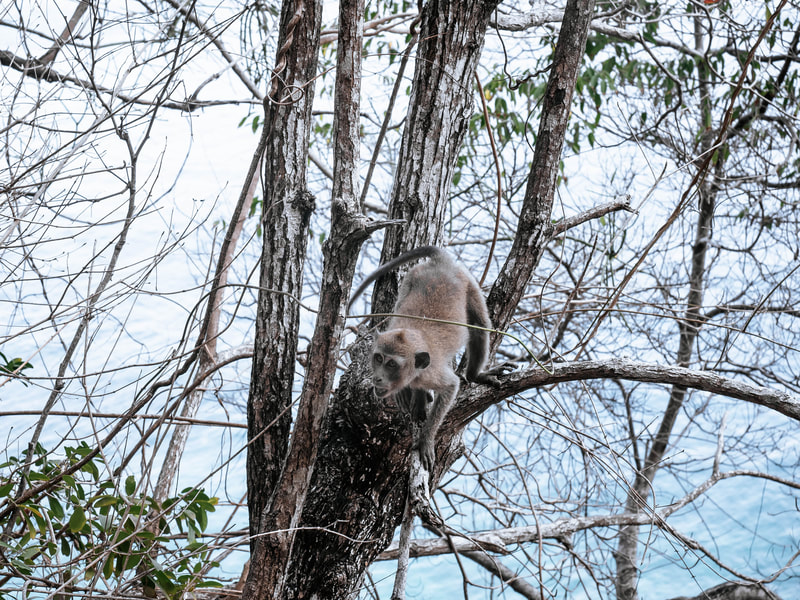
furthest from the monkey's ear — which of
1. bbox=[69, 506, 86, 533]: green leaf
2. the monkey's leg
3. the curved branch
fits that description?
bbox=[69, 506, 86, 533]: green leaf

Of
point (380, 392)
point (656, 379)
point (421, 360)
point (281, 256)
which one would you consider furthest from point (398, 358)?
point (656, 379)

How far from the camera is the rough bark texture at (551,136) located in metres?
2.87

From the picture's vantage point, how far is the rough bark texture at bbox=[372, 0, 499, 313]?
2.99 meters

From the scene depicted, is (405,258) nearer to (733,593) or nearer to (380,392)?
(380,392)

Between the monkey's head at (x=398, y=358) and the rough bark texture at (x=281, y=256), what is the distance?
0.42 metres

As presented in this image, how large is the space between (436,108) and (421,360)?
1.15 m

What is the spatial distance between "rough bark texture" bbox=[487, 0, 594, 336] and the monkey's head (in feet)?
2.11

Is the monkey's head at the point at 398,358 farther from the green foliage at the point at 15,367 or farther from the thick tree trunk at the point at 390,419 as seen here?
the green foliage at the point at 15,367

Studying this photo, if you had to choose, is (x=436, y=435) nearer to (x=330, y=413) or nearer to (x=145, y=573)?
(x=330, y=413)

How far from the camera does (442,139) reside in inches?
120

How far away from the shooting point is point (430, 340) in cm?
343

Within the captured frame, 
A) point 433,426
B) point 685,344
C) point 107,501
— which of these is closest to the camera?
point 107,501

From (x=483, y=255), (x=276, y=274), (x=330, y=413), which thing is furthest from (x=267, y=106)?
(x=483, y=255)

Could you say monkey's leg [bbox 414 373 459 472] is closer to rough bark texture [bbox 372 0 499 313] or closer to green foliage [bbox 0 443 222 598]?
rough bark texture [bbox 372 0 499 313]
